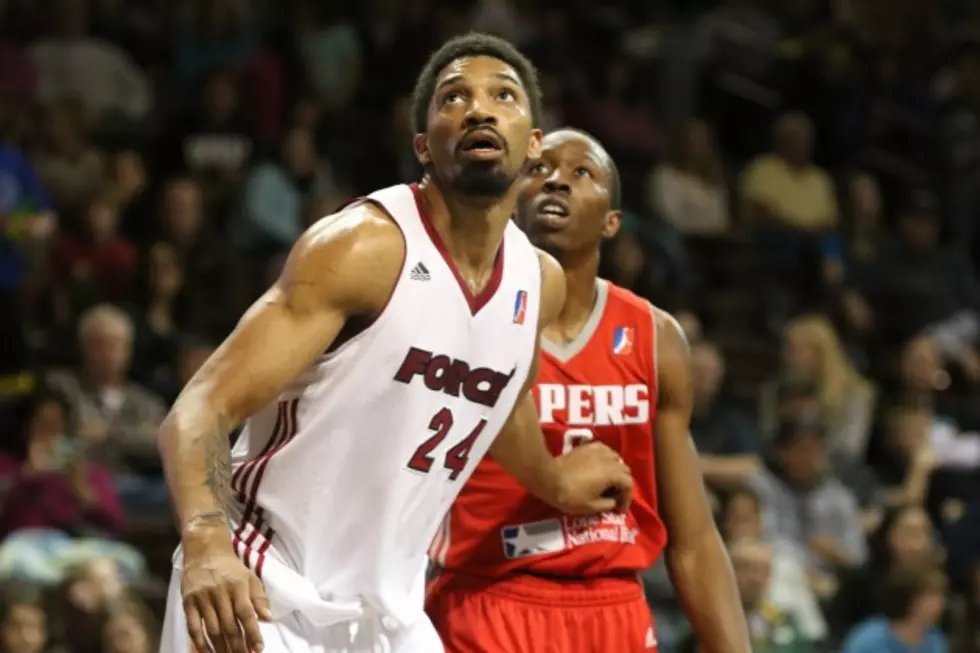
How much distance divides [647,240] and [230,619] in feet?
25.1

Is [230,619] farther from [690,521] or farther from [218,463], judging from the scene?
[690,521]

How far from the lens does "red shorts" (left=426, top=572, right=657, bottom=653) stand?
4.78 meters

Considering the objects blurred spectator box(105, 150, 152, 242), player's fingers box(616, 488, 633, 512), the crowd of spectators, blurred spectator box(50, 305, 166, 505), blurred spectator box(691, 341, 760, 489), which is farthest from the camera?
blurred spectator box(105, 150, 152, 242)

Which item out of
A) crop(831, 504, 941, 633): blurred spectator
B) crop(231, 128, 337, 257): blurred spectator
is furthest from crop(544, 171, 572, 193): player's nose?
crop(231, 128, 337, 257): blurred spectator

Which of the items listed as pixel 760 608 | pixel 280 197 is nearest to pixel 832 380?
pixel 760 608

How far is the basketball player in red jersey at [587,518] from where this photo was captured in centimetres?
482

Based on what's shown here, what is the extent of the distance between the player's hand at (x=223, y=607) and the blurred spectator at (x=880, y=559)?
5.54 metres

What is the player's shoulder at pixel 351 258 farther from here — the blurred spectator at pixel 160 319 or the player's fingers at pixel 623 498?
the blurred spectator at pixel 160 319

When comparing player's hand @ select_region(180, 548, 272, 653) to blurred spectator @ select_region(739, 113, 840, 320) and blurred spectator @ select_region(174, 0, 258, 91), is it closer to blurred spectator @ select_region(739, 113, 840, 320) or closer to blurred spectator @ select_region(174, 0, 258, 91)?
blurred spectator @ select_region(174, 0, 258, 91)

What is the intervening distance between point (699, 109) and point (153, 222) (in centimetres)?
474

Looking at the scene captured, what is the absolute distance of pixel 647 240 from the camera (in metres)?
10.7

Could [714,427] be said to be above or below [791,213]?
below

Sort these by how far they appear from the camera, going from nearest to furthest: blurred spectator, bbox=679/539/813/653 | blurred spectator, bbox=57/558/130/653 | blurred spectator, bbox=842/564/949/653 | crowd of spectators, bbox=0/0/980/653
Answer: blurred spectator, bbox=57/558/130/653
blurred spectator, bbox=679/539/813/653
blurred spectator, bbox=842/564/949/653
crowd of spectators, bbox=0/0/980/653

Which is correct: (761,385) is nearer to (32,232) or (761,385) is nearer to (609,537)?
(32,232)
